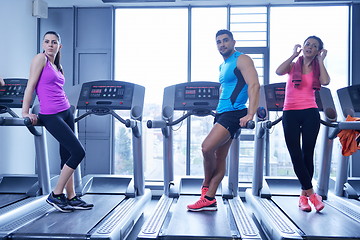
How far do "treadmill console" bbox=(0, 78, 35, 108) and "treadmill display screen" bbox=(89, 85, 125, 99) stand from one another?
697 mm

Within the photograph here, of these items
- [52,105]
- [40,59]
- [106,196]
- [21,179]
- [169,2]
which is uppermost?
[169,2]

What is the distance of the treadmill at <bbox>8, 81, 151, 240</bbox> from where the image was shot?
93.3 inches

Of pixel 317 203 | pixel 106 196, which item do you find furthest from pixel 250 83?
pixel 106 196

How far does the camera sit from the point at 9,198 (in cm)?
338

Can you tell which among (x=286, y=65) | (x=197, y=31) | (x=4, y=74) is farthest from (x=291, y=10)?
(x=4, y=74)

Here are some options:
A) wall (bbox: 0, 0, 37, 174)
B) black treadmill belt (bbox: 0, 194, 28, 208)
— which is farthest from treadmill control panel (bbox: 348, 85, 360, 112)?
wall (bbox: 0, 0, 37, 174)

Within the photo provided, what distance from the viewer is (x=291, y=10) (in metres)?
4.90

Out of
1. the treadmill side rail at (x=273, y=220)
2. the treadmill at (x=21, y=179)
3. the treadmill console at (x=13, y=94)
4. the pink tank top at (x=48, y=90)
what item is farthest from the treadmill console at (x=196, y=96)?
the treadmill console at (x=13, y=94)

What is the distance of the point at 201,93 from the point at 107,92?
99 centimetres

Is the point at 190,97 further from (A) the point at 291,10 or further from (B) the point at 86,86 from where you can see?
(A) the point at 291,10

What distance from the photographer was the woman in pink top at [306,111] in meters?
2.83

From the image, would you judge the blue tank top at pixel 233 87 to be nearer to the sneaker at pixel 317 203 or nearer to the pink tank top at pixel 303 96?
the pink tank top at pixel 303 96

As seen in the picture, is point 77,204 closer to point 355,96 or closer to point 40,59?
point 40,59

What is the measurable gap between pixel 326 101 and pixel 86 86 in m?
2.54
